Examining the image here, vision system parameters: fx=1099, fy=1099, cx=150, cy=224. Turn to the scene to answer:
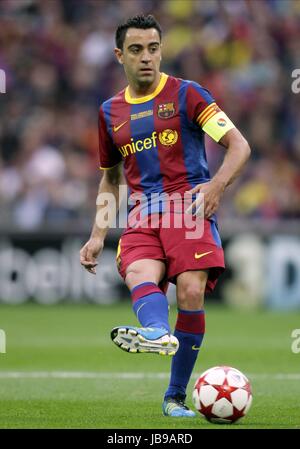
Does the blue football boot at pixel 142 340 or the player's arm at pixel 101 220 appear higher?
the player's arm at pixel 101 220

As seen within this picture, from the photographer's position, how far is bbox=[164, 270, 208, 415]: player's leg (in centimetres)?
684

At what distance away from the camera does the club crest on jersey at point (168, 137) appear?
704 centimetres

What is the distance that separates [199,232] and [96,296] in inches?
373

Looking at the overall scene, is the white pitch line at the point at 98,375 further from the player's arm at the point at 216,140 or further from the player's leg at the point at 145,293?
the player's arm at the point at 216,140

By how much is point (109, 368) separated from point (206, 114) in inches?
151

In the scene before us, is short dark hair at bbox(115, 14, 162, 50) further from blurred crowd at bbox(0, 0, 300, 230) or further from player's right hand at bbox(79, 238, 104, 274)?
blurred crowd at bbox(0, 0, 300, 230)

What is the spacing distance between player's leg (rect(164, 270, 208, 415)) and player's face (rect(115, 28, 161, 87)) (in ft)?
4.27

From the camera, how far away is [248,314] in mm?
15562

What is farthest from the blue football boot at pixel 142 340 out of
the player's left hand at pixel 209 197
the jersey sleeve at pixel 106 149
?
the jersey sleeve at pixel 106 149

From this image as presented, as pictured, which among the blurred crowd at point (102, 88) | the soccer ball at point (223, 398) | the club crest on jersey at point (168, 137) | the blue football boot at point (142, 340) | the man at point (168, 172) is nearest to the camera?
the blue football boot at point (142, 340)

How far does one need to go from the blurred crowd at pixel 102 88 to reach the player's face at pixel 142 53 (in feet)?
31.2

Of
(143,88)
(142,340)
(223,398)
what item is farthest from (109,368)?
(142,340)

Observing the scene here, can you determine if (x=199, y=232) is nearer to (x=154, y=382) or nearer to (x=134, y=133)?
(x=134, y=133)

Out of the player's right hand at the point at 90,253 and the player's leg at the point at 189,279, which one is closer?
the player's leg at the point at 189,279
